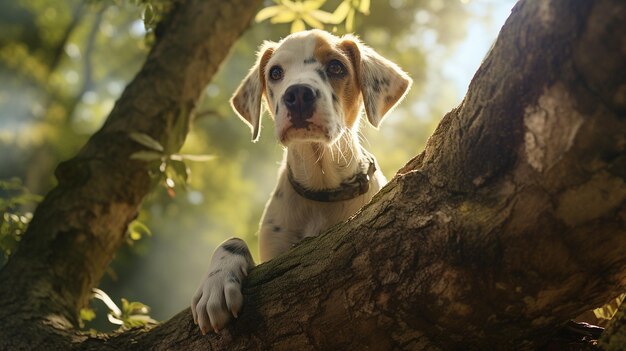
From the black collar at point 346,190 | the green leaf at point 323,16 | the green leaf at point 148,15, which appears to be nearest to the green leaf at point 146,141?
the green leaf at point 148,15

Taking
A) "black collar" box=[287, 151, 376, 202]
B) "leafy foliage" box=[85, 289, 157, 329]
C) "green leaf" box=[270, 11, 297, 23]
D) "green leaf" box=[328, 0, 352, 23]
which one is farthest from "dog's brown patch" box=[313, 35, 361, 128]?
"leafy foliage" box=[85, 289, 157, 329]

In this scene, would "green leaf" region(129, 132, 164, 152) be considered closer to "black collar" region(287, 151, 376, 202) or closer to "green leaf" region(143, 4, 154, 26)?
"green leaf" region(143, 4, 154, 26)

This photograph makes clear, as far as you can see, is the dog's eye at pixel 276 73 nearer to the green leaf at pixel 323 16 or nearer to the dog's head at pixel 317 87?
the dog's head at pixel 317 87

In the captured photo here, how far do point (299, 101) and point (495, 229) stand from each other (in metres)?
1.55

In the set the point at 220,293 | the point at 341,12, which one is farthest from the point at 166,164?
the point at 220,293

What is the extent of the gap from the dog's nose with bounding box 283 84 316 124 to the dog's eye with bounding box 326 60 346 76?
54 centimetres

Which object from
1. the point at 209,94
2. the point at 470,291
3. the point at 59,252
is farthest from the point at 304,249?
the point at 209,94

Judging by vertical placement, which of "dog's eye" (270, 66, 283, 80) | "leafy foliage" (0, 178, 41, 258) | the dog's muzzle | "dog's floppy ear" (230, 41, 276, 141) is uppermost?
"dog's floppy ear" (230, 41, 276, 141)

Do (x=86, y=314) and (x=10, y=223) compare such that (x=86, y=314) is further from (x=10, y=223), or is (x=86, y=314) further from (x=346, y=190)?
(x=346, y=190)

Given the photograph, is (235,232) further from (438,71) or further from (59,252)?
(59,252)

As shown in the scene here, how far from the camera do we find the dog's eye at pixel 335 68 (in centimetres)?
361

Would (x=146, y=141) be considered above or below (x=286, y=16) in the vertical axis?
below

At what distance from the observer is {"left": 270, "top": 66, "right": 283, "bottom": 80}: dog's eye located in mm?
3676

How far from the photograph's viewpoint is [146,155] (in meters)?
3.79
